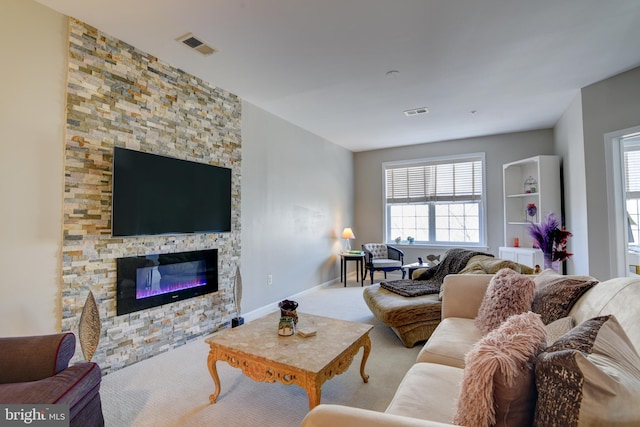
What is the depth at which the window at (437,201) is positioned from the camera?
19.0 ft

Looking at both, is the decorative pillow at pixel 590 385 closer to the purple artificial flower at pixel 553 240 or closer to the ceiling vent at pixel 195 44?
the purple artificial flower at pixel 553 240

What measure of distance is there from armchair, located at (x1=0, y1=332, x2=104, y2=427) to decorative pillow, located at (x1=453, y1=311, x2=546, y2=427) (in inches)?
65.4

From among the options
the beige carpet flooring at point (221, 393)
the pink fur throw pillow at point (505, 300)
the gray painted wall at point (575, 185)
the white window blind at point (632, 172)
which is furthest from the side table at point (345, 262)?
the white window blind at point (632, 172)

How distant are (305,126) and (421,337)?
3.48 meters

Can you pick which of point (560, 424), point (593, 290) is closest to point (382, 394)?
point (593, 290)

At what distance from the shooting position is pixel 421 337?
295 centimetres

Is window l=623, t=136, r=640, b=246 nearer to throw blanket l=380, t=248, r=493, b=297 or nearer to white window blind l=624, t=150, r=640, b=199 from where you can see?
white window blind l=624, t=150, r=640, b=199

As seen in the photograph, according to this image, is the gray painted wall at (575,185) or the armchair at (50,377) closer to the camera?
the armchair at (50,377)

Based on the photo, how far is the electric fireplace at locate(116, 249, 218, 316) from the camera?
2602 mm

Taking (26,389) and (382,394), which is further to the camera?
(382,394)

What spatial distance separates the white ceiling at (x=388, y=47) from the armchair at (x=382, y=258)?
104 inches

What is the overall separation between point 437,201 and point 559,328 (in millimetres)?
4824

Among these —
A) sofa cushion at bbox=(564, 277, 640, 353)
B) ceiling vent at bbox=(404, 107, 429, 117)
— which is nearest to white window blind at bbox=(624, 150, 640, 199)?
ceiling vent at bbox=(404, 107, 429, 117)

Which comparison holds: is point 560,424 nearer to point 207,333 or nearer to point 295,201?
point 207,333
